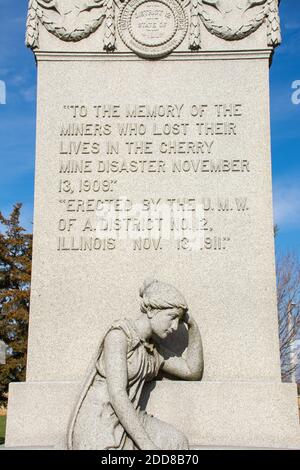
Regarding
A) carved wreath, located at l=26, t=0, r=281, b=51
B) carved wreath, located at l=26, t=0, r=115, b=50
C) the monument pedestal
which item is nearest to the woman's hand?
the monument pedestal

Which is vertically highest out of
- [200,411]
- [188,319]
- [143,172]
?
[143,172]

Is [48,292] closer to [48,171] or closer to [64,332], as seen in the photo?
[64,332]

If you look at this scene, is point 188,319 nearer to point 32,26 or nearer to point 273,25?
point 273,25

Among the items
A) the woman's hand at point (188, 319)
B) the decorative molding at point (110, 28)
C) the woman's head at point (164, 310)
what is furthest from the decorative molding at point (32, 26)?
the woman's hand at point (188, 319)

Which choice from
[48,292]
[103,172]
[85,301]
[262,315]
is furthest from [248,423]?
[103,172]

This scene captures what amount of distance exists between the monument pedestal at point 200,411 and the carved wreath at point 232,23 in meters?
3.77

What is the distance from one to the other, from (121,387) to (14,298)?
17.9 meters

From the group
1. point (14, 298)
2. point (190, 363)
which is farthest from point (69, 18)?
point (14, 298)

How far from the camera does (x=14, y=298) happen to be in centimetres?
2156

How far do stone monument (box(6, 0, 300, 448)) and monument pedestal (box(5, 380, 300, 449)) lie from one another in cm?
1

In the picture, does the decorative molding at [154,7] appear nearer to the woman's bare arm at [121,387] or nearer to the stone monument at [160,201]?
the stone monument at [160,201]

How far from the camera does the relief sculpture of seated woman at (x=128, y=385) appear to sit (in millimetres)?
4359

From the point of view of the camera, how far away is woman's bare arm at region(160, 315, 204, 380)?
5.32m
